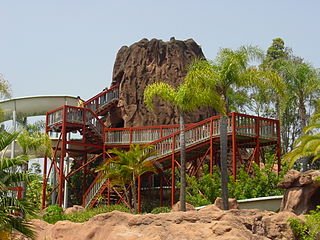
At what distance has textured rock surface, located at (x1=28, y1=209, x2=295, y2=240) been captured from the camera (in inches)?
520

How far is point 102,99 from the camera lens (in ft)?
134

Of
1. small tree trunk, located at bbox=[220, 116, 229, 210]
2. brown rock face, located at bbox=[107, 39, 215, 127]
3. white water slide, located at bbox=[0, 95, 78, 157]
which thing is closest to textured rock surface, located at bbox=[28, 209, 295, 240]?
small tree trunk, located at bbox=[220, 116, 229, 210]

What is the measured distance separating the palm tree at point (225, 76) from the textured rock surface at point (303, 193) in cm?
287

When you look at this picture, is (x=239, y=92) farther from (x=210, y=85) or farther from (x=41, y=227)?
(x=41, y=227)

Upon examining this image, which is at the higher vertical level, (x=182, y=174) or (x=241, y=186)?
(x=182, y=174)

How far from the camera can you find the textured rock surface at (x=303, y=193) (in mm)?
20047

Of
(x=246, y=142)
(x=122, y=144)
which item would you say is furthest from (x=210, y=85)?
(x=122, y=144)

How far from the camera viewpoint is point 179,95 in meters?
24.4

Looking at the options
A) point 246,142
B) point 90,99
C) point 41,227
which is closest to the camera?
point 41,227

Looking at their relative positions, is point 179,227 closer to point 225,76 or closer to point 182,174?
point 225,76

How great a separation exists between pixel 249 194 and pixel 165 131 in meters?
9.38

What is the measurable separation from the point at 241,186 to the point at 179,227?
12864mm

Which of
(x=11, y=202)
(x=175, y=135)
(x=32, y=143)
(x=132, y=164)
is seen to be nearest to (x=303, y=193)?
(x=132, y=164)

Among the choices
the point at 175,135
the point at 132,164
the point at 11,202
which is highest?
the point at 175,135
